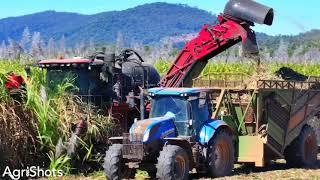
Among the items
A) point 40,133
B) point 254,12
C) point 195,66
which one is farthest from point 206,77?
point 40,133

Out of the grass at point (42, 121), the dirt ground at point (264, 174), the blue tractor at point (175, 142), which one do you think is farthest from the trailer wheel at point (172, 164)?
the grass at point (42, 121)

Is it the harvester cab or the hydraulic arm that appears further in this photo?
the hydraulic arm

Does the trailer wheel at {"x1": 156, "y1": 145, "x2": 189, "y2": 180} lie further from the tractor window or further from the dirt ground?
the dirt ground

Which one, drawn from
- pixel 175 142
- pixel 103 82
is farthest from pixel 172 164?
pixel 103 82

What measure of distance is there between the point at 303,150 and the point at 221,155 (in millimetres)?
2699

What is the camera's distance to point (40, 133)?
11.7 meters

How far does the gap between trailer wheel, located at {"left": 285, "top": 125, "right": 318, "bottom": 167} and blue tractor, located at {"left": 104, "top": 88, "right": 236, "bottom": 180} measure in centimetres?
201

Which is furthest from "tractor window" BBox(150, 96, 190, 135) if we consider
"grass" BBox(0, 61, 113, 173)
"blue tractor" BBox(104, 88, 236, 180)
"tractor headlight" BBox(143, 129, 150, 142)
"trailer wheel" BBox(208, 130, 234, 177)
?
"grass" BBox(0, 61, 113, 173)

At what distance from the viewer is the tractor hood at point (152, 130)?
10523mm

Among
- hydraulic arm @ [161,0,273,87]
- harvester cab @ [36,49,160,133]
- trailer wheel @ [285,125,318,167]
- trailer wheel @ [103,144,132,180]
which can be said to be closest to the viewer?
trailer wheel @ [103,144,132,180]

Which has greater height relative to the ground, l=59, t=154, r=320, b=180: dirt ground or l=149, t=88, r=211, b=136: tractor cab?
l=149, t=88, r=211, b=136: tractor cab

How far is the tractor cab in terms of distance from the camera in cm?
1118

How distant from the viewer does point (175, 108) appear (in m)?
11.3

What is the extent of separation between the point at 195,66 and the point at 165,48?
2927 centimetres
